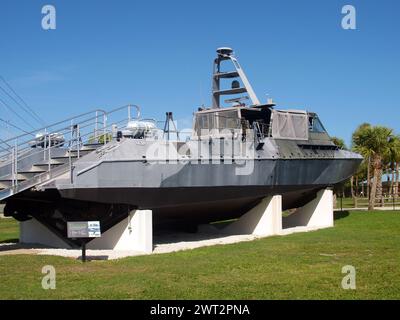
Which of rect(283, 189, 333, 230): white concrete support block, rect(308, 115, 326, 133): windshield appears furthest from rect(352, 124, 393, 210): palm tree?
rect(308, 115, 326, 133): windshield

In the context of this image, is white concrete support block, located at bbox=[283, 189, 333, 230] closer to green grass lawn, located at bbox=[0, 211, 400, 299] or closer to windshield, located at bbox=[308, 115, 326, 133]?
windshield, located at bbox=[308, 115, 326, 133]

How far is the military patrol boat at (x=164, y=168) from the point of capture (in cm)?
1549

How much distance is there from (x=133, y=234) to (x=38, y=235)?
166 inches

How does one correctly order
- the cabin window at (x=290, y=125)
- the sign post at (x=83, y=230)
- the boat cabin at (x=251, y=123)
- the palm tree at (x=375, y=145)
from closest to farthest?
the sign post at (x=83, y=230)
the boat cabin at (x=251, y=123)
the cabin window at (x=290, y=125)
the palm tree at (x=375, y=145)

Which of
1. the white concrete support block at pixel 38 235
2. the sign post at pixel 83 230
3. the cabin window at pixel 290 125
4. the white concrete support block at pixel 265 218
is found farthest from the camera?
the cabin window at pixel 290 125

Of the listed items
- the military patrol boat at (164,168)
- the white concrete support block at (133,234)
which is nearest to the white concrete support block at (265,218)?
the military patrol boat at (164,168)

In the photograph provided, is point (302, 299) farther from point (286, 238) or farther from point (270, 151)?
point (270, 151)

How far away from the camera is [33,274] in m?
11.9

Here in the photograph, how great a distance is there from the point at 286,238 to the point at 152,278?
857 cm

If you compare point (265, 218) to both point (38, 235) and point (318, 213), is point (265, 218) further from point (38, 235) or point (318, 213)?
point (38, 235)

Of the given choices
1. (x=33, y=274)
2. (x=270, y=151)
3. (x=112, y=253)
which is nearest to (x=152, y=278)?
(x=33, y=274)

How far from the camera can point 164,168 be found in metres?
16.2

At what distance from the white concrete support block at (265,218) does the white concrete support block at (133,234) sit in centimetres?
589

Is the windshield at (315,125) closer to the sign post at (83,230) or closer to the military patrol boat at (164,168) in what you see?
the military patrol boat at (164,168)
